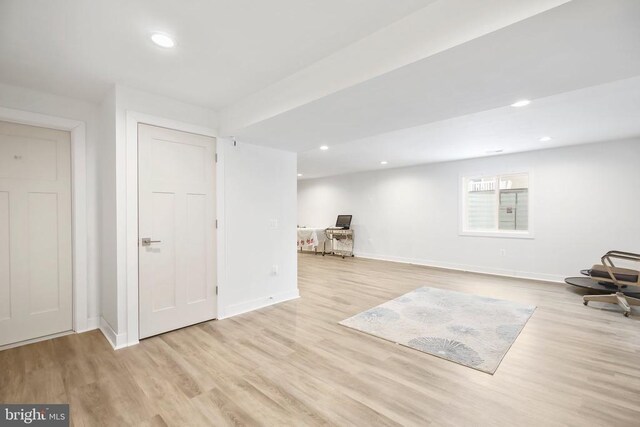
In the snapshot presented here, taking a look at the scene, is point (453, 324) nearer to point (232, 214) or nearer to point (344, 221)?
point (232, 214)

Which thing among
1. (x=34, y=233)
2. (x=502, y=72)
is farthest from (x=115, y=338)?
(x=502, y=72)

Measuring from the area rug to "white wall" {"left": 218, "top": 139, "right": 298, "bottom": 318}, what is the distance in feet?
4.01

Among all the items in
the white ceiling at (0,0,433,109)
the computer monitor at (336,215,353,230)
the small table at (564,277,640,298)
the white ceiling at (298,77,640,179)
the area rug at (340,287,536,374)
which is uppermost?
the white ceiling at (0,0,433,109)

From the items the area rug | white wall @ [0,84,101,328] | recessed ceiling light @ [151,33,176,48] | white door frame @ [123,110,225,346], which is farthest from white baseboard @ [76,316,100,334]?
recessed ceiling light @ [151,33,176,48]

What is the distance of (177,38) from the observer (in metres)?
1.97

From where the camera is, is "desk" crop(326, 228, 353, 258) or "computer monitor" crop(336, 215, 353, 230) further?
"computer monitor" crop(336, 215, 353, 230)

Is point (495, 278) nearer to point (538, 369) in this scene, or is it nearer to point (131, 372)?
point (538, 369)

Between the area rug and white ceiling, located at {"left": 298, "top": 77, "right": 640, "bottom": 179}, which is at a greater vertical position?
white ceiling, located at {"left": 298, "top": 77, "right": 640, "bottom": 179}

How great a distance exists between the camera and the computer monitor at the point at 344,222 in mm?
8469

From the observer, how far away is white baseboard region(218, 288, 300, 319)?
3.48 m

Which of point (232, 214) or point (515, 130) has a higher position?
point (515, 130)

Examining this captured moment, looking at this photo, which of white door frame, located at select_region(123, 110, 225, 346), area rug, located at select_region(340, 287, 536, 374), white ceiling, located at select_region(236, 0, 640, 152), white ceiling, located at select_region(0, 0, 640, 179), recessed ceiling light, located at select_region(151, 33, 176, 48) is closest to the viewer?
white ceiling, located at select_region(236, 0, 640, 152)

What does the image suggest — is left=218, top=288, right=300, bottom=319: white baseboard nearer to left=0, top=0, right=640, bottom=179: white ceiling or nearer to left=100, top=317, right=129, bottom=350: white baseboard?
left=100, top=317, right=129, bottom=350: white baseboard

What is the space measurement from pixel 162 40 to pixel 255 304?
3012 millimetres
